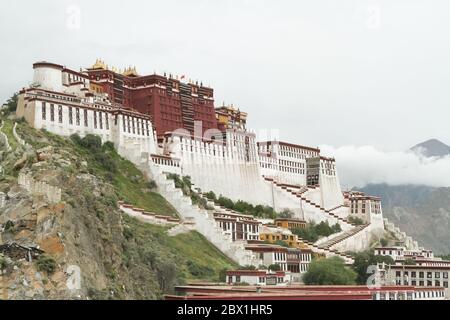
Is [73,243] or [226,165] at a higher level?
[226,165]

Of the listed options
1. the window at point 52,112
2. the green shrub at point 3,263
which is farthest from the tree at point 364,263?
the green shrub at point 3,263

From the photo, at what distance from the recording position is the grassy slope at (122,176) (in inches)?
2206

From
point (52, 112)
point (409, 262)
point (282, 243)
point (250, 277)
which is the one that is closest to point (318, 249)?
point (282, 243)

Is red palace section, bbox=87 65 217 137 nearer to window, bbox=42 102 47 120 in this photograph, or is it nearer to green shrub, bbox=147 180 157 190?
green shrub, bbox=147 180 157 190

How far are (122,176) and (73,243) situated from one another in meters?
26.1

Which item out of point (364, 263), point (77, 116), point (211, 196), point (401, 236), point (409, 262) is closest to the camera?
point (77, 116)

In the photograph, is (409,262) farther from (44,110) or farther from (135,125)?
(44,110)

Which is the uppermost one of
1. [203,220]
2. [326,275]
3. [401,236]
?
[203,220]

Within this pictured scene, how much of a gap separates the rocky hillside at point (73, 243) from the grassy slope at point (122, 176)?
366 mm

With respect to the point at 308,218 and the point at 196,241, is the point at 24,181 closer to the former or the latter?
Result: the point at 196,241

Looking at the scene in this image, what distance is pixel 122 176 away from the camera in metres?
62.4
